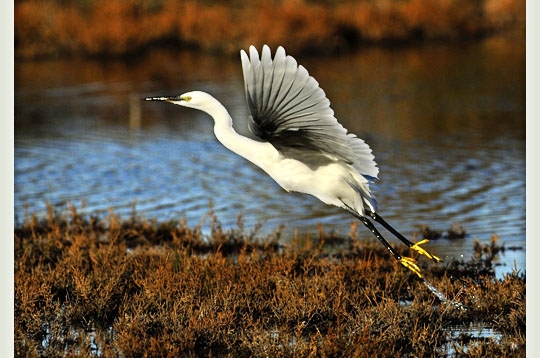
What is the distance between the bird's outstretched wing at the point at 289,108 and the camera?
486 centimetres

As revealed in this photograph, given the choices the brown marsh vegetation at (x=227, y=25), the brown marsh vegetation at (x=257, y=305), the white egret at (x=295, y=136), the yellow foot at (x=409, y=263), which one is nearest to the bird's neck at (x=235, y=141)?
the white egret at (x=295, y=136)

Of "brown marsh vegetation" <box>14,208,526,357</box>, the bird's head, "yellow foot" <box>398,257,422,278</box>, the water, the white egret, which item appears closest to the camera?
"brown marsh vegetation" <box>14,208,526,357</box>

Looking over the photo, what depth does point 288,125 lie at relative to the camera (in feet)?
16.6

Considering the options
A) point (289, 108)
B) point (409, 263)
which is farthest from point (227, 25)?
point (289, 108)

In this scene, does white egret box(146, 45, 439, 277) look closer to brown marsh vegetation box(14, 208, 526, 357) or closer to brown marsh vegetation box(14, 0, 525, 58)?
brown marsh vegetation box(14, 208, 526, 357)

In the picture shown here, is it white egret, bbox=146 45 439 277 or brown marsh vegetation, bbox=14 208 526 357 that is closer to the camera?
brown marsh vegetation, bbox=14 208 526 357

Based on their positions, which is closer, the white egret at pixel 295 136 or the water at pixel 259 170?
the white egret at pixel 295 136

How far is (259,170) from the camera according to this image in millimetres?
10242

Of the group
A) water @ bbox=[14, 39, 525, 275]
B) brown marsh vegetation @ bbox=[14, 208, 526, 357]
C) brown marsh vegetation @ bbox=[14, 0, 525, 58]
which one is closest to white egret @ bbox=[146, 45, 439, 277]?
brown marsh vegetation @ bbox=[14, 208, 526, 357]

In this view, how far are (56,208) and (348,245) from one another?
2.99 metres

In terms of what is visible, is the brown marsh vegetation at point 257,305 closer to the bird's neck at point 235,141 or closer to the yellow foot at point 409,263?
the yellow foot at point 409,263

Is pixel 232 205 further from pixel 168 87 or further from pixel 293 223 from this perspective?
pixel 168 87

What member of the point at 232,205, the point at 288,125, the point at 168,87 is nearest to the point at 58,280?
the point at 288,125

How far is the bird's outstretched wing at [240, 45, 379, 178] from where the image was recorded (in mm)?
4863
